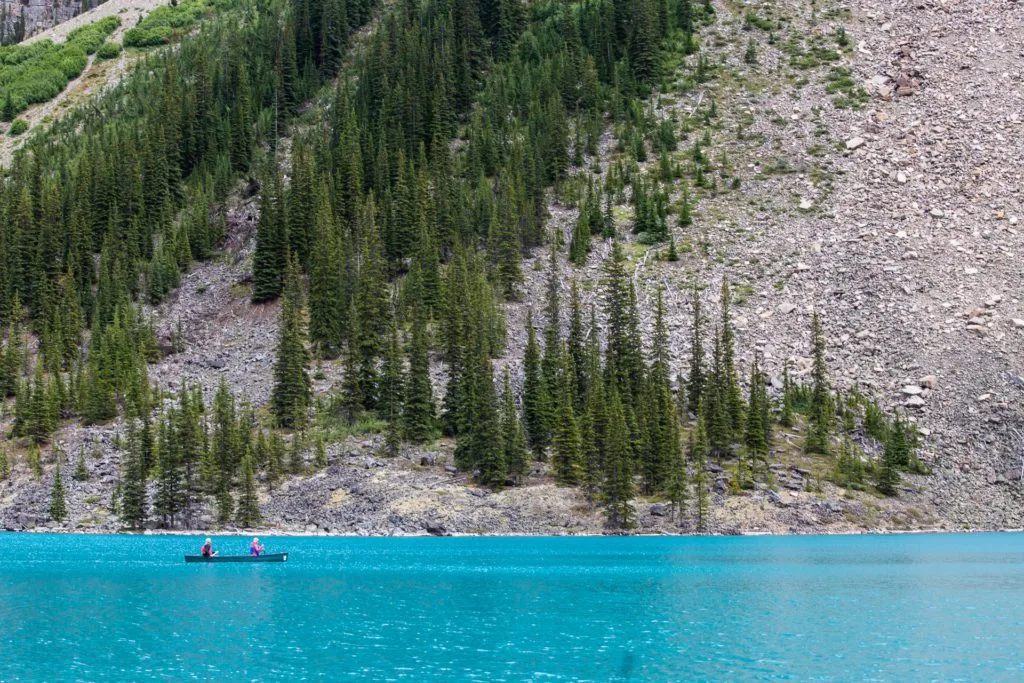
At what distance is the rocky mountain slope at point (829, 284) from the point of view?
327ft

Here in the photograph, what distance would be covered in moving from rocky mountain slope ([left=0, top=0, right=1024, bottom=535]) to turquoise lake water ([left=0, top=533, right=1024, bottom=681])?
453 inches

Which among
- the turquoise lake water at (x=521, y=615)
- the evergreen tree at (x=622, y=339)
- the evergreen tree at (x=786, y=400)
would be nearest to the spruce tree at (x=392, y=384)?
the evergreen tree at (x=622, y=339)

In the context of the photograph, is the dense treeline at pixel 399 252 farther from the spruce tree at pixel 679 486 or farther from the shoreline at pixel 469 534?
the shoreline at pixel 469 534

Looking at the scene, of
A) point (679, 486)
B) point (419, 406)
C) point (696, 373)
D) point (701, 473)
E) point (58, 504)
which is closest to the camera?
point (679, 486)

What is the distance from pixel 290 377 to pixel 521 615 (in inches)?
2546

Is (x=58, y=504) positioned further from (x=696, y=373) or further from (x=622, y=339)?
(x=696, y=373)

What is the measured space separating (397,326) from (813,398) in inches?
1868

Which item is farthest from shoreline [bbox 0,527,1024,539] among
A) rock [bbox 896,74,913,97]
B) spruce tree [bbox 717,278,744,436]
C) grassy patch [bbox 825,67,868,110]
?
rock [bbox 896,74,913,97]

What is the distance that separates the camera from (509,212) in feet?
445

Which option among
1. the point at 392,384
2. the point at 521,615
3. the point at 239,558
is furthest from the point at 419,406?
the point at 521,615

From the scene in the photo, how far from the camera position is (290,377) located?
11300cm

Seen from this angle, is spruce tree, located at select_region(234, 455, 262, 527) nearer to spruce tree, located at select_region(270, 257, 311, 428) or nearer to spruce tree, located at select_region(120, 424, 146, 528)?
spruce tree, located at select_region(120, 424, 146, 528)

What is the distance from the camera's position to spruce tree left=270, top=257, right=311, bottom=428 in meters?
112

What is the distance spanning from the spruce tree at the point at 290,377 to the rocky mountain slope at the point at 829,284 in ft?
14.5
